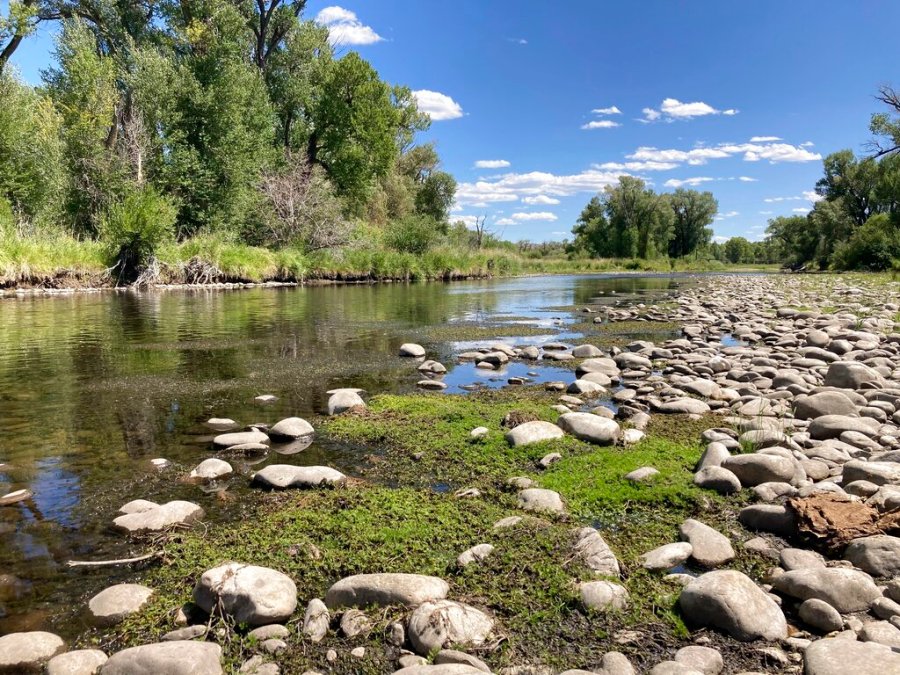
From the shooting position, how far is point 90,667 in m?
2.58

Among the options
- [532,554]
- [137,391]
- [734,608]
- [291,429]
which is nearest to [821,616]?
[734,608]

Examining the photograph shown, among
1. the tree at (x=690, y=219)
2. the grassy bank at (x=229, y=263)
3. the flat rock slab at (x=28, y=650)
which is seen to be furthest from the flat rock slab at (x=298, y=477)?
the tree at (x=690, y=219)

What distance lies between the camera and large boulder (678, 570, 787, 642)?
9.16ft

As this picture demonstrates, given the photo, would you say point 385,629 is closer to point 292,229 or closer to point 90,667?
point 90,667

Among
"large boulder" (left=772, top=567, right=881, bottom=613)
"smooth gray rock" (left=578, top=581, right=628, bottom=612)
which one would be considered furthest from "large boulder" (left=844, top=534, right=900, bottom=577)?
"smooth gray rock" (left=578, top=581, right=628, bottom=612)

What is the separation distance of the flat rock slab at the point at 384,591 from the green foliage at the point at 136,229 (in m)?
28.4

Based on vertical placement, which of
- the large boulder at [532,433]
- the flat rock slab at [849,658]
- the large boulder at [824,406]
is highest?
the large boulder at [824,406]

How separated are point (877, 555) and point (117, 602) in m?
4.39

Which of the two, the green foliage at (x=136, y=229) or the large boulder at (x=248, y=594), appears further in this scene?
the green foliage at (x=136, y=229)

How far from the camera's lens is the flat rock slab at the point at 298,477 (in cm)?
470

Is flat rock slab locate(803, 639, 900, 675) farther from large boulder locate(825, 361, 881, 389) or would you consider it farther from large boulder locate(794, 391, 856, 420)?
large boulder locate(825, 361, 881, 389)

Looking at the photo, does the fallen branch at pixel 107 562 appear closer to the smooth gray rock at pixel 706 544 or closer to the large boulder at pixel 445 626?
the large boulder at pixel 445 626

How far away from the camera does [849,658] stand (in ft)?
7.86

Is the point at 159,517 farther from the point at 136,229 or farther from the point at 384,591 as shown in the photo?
the point at 136,229
